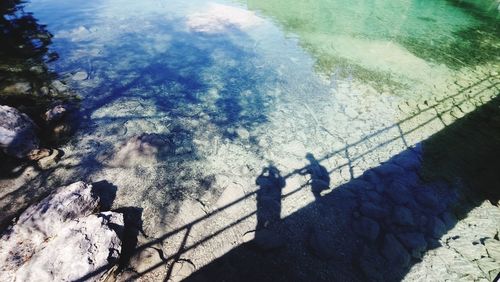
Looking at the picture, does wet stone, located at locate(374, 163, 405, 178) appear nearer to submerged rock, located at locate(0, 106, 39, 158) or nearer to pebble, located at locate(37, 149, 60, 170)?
pebble, located at locate(37, 149, 60, 170)

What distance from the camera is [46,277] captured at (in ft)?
12.8

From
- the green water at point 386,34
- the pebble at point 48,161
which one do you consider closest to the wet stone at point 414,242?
the green water at point 386,34

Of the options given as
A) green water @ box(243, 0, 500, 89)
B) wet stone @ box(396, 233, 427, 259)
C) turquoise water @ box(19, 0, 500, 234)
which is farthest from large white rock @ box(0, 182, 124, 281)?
green water @ box(243, 0, 500, 89)

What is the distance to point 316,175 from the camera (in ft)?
21.9

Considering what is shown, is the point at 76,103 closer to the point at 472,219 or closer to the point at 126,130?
the point at 126,130

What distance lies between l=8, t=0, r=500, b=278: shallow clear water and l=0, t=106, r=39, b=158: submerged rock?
760 mm

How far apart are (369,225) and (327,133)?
3172mm

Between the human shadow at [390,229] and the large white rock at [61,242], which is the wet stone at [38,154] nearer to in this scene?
the large white rock at [61,242]

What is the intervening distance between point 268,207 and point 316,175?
164cm

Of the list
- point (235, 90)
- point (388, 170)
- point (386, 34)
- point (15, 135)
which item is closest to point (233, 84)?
point (235, 90)

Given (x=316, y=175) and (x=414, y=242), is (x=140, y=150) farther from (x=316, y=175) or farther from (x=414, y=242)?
(x=414, y=242)

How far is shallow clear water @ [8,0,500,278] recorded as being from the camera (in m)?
6.45

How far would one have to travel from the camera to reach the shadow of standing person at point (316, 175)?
632 centimetres

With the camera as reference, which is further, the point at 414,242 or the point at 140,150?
the point at 140,150
